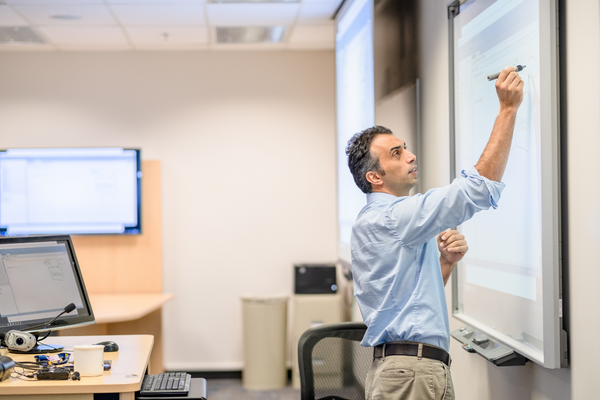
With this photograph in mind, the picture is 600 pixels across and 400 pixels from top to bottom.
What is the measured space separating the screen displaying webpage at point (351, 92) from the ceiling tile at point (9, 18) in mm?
2275

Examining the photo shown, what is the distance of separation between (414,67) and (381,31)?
0.99 feet

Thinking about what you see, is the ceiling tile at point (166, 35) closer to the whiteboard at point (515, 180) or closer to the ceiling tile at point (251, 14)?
the ceiling tile at point (251, 14)

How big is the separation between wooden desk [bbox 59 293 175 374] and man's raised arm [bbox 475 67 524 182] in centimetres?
279

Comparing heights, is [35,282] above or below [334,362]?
above

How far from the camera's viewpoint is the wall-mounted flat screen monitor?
4.34 meters

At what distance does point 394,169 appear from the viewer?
1.60 meters

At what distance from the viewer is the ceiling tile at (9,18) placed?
360cm

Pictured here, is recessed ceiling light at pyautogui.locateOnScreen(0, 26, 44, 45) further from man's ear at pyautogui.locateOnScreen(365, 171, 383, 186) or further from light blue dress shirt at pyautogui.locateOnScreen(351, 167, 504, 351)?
light blue dress shirt at pyautogui.locateOnScreen(351, 167, 504, 351)

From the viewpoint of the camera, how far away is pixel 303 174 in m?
4.68

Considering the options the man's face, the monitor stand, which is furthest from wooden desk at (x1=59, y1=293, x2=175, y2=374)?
the man's face

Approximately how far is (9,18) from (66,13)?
434mm

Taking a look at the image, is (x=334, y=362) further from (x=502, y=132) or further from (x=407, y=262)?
(x=502, y=132)

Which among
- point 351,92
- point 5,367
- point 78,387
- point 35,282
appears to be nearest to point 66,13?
point 351,92

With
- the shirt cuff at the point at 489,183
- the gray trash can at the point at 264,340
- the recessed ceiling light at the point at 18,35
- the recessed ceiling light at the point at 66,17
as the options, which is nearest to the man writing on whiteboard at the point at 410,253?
the shirt cuff at the point at 489,183
